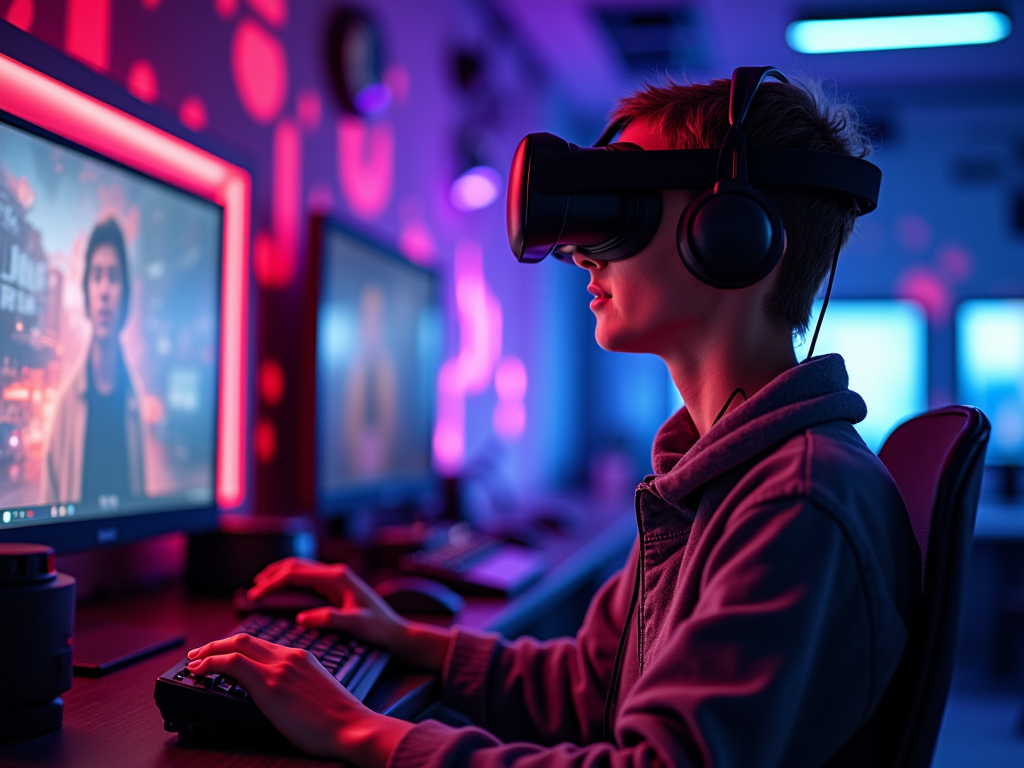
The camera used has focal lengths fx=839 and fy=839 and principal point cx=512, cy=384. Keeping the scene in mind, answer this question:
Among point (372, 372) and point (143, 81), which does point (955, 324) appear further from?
point (143, 81)

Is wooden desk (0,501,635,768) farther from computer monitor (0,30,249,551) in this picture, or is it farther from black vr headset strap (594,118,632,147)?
black vr headset strap (594,118,632,147)

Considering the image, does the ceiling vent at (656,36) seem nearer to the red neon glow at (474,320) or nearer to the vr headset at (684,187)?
the red neon glow at (474,320)

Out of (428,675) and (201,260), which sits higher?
(201,260)

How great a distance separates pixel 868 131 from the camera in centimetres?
98

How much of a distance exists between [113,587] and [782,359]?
0.99 metres

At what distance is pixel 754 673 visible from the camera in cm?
56

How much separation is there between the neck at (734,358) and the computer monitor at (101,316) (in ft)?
2.16

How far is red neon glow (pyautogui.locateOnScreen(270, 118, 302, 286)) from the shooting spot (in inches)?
65.2

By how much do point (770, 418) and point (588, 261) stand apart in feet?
0.97

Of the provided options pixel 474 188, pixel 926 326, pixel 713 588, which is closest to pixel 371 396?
pixel 474 188

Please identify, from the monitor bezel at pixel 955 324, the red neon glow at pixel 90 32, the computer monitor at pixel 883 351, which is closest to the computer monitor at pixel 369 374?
the red neon glow at pixel 90 32

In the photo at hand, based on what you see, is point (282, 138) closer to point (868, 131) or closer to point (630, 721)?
point (868, 131)

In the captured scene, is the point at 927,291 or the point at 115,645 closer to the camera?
the point at 115,645

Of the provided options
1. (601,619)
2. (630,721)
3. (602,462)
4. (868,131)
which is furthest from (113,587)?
(602,462)
